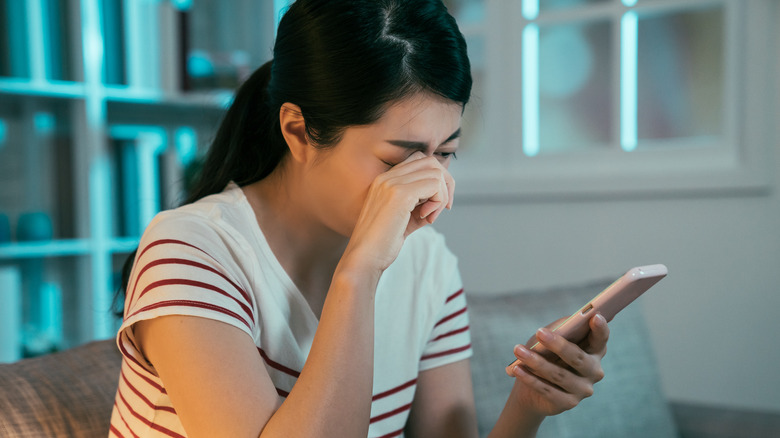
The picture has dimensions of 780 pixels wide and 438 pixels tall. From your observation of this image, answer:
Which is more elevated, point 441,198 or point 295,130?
point 295,130

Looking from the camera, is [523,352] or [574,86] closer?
[523,352]

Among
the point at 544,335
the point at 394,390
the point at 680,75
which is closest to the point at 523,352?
the point at 544,335

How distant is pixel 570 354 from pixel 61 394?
69cm

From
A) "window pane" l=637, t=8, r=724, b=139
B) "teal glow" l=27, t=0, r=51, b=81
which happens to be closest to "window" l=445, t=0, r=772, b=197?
"window pane" l=637, t=8, r=724, b=139

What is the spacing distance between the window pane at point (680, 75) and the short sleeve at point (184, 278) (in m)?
→ 1.70

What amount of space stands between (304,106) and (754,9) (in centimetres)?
140

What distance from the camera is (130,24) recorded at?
7.79ft

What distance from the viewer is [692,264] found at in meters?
1.91

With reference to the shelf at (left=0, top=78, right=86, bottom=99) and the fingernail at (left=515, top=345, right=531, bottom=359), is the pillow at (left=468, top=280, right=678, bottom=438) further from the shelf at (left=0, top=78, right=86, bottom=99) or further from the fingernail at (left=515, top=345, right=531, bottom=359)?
the shelf at (left=0, top=78, right=86, bottom=99)

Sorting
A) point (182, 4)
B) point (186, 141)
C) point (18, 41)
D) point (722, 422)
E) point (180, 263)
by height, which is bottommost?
point (722, 422)

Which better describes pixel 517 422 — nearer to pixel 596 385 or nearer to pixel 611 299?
pixel 611 299

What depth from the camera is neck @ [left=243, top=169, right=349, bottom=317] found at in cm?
103

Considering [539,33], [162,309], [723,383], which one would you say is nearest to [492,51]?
[539,33]

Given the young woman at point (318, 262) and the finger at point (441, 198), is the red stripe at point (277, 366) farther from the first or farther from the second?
the finger at point (441, 198)
